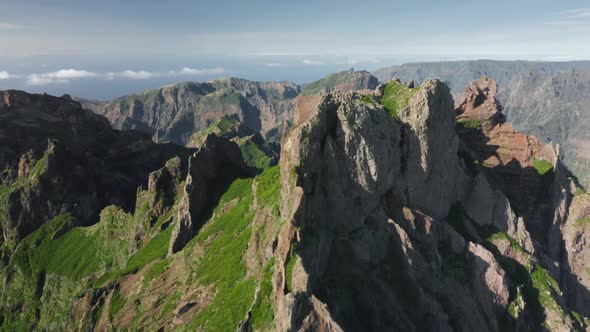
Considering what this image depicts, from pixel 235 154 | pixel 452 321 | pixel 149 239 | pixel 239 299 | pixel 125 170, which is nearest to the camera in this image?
pixel 239 299

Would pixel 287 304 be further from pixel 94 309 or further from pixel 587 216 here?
pixel 587 216

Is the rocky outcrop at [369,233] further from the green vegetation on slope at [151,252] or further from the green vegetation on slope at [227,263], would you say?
the green vegetation on slope at [151,252]

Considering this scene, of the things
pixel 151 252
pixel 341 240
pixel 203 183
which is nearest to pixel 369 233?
pixel 341 240

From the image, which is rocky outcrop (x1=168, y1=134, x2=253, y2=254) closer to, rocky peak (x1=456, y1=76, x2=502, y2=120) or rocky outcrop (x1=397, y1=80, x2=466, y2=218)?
rocky outcrop (x1=397, y1=80, x2=466, y2=218)

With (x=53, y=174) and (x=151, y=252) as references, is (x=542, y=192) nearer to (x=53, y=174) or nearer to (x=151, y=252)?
(x=151, y=252)

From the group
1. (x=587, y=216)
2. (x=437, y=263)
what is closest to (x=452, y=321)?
(x=437, y=263)

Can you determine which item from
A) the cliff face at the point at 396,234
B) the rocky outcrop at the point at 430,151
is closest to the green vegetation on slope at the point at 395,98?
the rocky outcrop at the point at 430,151
